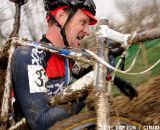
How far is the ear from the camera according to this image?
3.65 metres

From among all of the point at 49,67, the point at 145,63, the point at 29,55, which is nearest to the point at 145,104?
the point at 49,67

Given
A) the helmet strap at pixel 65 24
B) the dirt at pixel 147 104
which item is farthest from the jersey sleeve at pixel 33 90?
the dirt at pixel 147 104

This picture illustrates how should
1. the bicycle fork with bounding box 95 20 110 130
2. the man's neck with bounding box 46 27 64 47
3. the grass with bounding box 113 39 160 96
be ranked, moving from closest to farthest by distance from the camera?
the bicycle fork with bounding box 95 20 110 130 → the man's neck with bounding box 46 27 64 47 → the grass with bounding box 113 39 160 96

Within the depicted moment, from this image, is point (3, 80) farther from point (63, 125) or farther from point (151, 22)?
point (151, 22)

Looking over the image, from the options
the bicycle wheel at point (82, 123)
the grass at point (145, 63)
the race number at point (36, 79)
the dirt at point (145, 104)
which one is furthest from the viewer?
the grass at point (145, 63)

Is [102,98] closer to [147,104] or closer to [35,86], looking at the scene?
[35,86]

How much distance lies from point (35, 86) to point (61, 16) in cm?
87

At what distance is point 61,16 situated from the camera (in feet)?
12.1

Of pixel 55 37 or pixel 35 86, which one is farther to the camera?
pixel 55 37

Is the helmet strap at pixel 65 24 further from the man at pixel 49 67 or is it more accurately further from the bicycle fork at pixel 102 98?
the bicycle fork at pixel 102 98

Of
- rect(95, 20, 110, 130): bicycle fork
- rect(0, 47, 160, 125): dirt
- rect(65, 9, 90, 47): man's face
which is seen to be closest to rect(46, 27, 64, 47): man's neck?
rect(65, 9, 90, 47): man's face

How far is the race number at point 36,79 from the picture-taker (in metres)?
3.10

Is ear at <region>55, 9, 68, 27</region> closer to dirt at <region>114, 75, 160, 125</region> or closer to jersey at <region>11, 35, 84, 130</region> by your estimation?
jersey at <region>11, 35, 84, 130</region>

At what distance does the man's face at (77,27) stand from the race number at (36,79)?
1.93 feet
